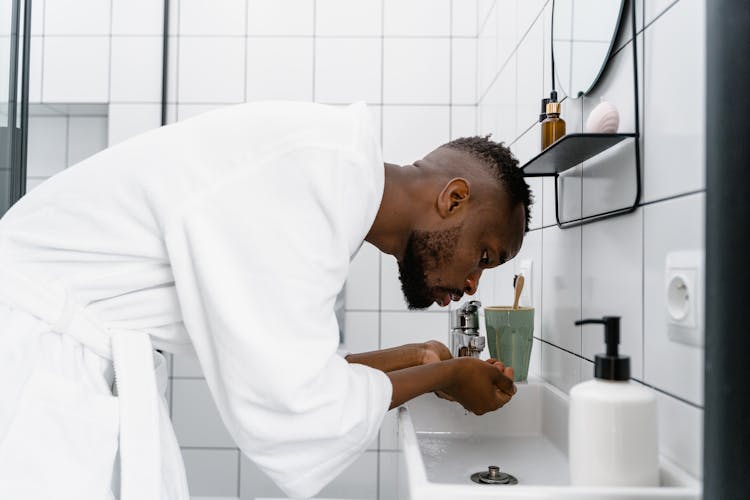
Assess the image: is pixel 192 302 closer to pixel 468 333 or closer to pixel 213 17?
pixel 468 333

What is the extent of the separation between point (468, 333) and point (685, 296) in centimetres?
63

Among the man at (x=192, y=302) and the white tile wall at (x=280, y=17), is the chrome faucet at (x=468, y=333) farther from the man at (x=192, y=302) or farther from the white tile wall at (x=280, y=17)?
the white tile wall at (x=280, y=17)

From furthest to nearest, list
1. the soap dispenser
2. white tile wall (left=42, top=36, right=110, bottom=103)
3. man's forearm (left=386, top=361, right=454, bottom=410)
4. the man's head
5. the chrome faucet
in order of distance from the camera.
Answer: white tile wall (left=42, top=36, right=110, bottom=103) < the chrome faucet < the man's head < man's forearm (left=386, top=361, right=454, bottom=410) < the soap dispenser

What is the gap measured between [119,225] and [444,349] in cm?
64

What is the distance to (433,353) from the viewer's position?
1161 millimetres

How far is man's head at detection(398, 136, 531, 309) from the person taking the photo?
1.00 m

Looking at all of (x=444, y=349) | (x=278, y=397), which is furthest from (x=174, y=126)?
(x=444, y=349)

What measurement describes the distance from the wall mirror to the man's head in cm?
18

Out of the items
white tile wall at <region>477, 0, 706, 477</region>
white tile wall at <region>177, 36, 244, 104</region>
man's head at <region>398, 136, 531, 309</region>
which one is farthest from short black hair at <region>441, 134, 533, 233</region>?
white tile wall at <region>177, 36, 244, 104</region>

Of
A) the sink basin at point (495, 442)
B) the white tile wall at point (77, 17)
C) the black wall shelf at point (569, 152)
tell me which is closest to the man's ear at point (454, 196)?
the black wall shelf at point (569, 152)

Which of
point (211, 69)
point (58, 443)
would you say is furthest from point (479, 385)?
point (211, 69)

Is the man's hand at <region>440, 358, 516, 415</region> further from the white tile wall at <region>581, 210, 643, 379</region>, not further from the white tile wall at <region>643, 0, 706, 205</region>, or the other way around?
the white tile wall at <region>643, 0, 706, 205</region>

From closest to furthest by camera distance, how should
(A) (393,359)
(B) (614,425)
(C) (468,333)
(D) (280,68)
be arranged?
(B) (614,425), (A) (393,359), (C) (468,333), (D) (280,68)

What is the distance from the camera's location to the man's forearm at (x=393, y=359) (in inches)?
45.1
